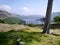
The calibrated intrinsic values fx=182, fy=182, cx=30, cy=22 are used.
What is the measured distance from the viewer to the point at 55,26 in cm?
1362

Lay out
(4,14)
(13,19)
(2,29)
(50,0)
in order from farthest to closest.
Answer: (4,14) → (13,19) → (2,29) → (50,0)

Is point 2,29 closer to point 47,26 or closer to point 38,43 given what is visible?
point 47,26

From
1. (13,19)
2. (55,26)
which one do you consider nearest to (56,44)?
(55,26)

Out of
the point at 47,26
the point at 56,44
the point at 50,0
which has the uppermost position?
the point at 50,0

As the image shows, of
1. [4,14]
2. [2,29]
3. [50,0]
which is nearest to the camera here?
[50,0]

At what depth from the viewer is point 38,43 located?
775 centimetres

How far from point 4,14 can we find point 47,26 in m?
11.2

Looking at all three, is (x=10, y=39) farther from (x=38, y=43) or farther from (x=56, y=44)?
(x=56, y=44)

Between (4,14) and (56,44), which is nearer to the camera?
(56,44)

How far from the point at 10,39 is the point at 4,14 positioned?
477 inches

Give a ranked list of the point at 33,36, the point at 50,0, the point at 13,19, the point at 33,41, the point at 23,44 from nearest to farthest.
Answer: the point at 23,44, the point at 33,41, the point at 33,36, the point at 50,0, the point at 13,19

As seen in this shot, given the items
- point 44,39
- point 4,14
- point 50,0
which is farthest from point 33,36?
point 4,14

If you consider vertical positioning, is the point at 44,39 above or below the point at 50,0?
below

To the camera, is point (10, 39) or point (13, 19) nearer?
point (10, 39)
